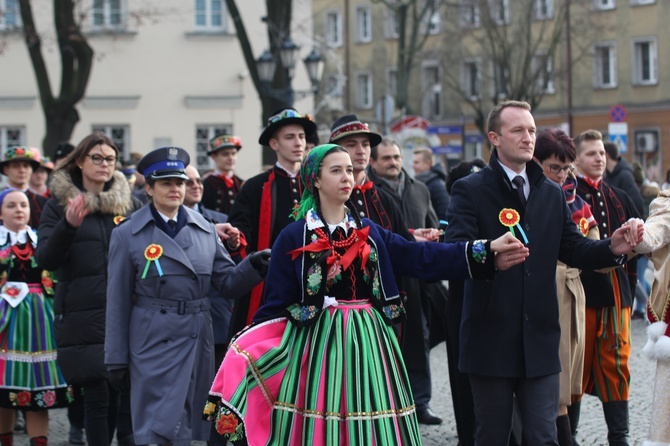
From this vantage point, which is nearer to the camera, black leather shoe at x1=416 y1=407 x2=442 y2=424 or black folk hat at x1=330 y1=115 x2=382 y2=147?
black folk hat at x1=330 y1=115 x2=382 y2=147

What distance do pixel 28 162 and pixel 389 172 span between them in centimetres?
347

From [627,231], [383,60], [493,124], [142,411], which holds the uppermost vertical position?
[383,60]

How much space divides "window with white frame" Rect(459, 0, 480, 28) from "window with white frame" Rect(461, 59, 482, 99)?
6843 mm

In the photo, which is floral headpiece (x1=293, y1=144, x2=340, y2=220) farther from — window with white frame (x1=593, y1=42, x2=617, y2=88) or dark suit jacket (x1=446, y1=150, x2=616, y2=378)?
window with white frame (x1=593, y1=42, x2=617, y2=88)

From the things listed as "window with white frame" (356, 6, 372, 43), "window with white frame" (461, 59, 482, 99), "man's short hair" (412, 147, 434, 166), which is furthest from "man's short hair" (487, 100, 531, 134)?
"window with white frame" (356, 6, 372, 43)

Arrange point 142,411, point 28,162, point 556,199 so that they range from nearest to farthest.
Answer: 1. point 556,199
2. point 142,411
3. point 28,162

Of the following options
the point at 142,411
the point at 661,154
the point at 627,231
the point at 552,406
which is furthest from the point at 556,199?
the point at 661,154

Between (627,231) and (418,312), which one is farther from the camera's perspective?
(418,312)

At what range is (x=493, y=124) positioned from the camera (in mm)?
6574

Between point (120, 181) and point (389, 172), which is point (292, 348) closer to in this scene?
point (120, 181)

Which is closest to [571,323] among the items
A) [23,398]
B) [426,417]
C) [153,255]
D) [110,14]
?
[426,417]

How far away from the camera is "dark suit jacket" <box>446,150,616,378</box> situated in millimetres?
6305

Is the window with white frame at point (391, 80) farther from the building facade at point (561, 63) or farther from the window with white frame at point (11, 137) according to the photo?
the window with white frame at point (11, 137)

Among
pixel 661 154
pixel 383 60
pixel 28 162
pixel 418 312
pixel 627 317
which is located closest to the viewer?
pixel 627 317
